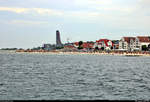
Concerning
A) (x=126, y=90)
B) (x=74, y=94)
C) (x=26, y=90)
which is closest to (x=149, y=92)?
(x=126, y=90)

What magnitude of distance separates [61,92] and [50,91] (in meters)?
1.22

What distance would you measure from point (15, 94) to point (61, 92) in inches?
179

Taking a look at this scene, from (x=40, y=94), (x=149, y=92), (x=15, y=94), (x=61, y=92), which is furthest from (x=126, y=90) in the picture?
(x=15, y=94)

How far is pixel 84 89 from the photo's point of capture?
34.8m

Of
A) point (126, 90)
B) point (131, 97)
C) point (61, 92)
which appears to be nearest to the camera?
point (131, 97)

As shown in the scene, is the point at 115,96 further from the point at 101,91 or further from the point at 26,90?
the point at 26,90

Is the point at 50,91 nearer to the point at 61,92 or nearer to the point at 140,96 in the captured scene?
the point at 61,92

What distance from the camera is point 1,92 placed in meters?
31.7

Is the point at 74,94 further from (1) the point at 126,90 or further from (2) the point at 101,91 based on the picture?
(1) the point at 126,90

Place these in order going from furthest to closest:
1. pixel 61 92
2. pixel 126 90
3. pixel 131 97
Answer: pixel 126 90 → pixel 61 92 → pixel 131 97

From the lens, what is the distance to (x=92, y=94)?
102 feet

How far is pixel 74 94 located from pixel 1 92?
7125 millimetres

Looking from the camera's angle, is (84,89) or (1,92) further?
(84,89)

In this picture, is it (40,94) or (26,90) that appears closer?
(40,94)
